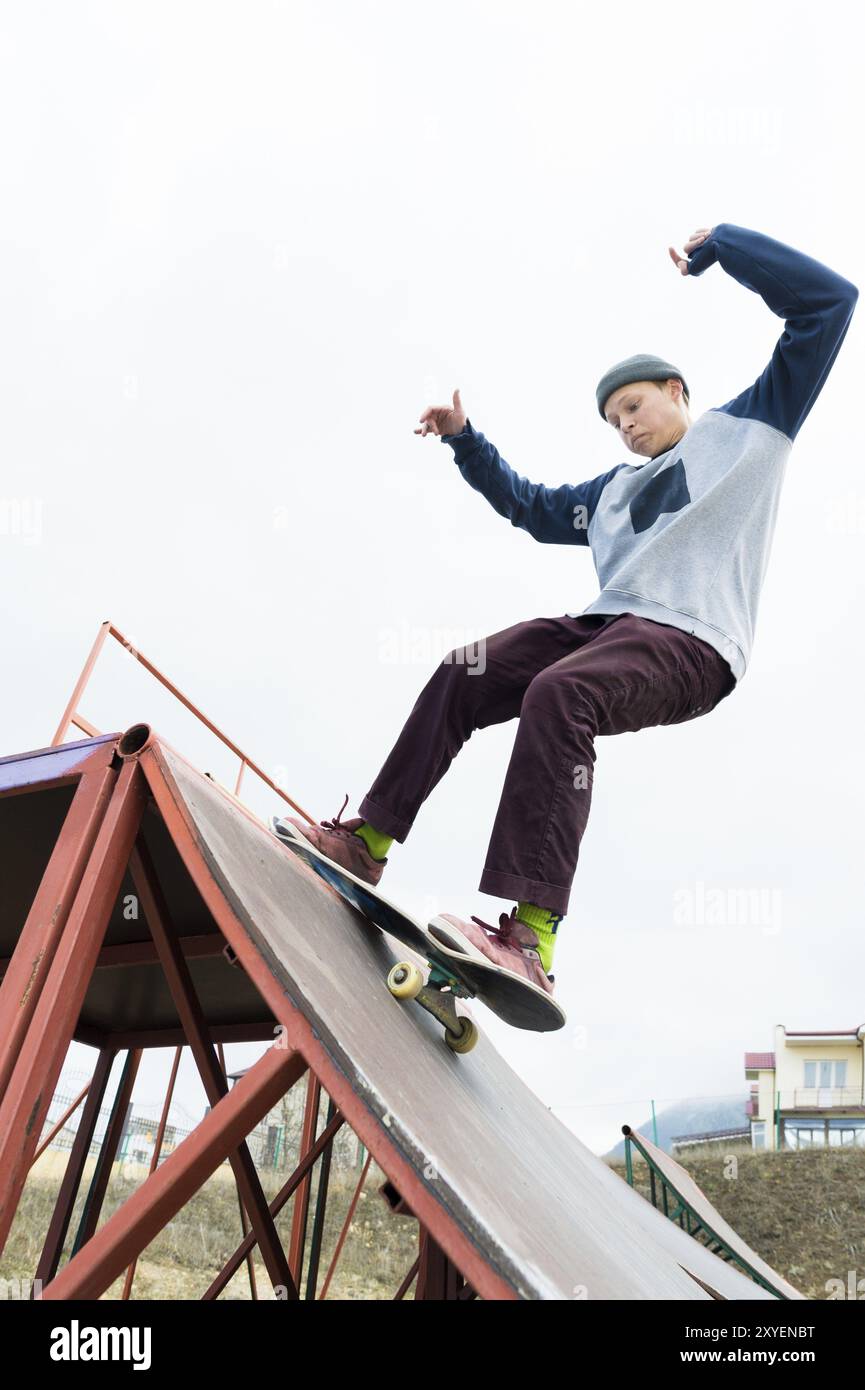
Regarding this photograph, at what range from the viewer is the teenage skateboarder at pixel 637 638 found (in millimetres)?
2680

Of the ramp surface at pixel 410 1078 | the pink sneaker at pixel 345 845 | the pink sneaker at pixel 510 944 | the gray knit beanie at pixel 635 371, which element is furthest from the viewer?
the gray knit beanie at pixel 635 371

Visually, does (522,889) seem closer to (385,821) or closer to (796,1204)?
(385,821)

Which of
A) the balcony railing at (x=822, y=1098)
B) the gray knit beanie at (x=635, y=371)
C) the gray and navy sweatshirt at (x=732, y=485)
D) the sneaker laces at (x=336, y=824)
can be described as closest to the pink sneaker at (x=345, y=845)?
the sneaker laces at (x=336, y=824)

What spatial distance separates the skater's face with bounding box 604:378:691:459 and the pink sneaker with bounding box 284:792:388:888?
1815 millimetres

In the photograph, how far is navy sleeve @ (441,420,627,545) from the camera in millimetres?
4074

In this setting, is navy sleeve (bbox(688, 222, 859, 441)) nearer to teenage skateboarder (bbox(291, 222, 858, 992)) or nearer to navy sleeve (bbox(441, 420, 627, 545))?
teenage skateboarder (bbox(291, 222, 858, 992))

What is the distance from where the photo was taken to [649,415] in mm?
3664

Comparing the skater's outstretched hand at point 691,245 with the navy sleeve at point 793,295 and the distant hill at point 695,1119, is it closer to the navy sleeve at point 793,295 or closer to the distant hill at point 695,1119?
the navy sleeve at point 793,295

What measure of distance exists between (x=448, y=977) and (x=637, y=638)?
3.97 feet

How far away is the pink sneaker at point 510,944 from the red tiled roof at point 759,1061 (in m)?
37.5

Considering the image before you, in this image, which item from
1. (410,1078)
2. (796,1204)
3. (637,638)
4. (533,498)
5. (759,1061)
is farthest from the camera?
(759,1061)

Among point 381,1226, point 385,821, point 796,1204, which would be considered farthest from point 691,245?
point 796,1204

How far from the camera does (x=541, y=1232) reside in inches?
67.8

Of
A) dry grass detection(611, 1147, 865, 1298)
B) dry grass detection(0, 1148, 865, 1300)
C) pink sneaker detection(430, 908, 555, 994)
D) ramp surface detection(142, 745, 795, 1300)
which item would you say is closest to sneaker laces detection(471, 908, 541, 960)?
pink sneaker detection(430, 908, 555, 994)
